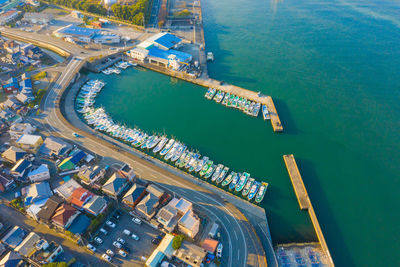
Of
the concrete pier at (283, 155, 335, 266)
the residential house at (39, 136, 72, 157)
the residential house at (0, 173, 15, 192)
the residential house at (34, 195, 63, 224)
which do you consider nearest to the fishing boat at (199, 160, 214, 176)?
the concrete pier at (283, 155, 335, 266)

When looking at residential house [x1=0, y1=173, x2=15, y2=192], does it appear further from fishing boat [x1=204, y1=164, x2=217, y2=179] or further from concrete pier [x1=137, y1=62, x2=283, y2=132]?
concrete pier [x1=137, y1=62, x2=283, y2=132]

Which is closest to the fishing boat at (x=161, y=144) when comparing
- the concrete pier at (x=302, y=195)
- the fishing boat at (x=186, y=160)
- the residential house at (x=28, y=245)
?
the fishing boat at (x=186, y=160)

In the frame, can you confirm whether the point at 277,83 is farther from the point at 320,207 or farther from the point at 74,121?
the point at 74,121

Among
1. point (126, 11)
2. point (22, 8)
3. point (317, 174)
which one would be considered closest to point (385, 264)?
point (317, 174)

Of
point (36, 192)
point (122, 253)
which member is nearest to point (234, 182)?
point (122, 253)

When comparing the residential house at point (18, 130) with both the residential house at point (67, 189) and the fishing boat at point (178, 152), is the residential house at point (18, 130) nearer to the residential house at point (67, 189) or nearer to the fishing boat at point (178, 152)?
the residential house at point (67, 189)
